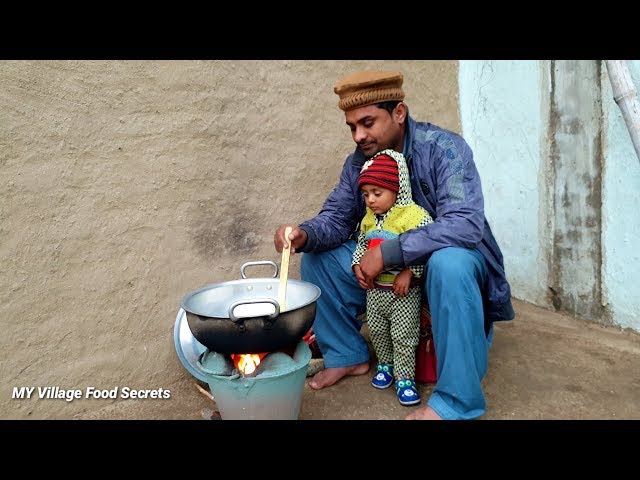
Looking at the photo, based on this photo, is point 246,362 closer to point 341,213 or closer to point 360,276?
point 360,276

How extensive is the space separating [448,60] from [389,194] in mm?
1870

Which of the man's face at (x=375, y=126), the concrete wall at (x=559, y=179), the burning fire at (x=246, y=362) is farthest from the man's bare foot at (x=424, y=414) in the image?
the concrete wall at (x=559, y=179)

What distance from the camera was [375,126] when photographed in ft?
8.75

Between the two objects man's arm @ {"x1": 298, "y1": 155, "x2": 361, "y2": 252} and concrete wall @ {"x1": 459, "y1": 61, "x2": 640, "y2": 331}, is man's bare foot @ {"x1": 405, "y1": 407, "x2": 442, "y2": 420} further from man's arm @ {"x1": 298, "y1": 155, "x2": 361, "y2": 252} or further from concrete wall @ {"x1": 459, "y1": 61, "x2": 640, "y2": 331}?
concrete wall @ {"x1": 459, "y1": 61, "x2": 640, "y2": 331}

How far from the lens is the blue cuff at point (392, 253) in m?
2.43

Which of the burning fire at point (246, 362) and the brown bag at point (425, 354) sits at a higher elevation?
the burning fire at point (246, 362)

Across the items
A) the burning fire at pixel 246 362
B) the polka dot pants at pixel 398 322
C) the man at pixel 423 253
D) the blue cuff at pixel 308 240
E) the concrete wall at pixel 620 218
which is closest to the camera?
the burning fire at pixel 246 362

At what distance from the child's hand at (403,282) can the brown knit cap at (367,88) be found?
81cm

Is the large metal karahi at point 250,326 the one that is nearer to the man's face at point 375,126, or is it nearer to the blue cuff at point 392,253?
the blue cuff at point 392,253

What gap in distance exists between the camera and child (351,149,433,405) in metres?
2.54

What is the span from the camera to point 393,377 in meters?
2.87

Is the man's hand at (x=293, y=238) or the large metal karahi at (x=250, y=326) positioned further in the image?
the man's hand at (x=293, y=238)

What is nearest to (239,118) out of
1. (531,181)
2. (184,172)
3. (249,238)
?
(184,172)

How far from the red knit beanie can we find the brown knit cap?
11.0 inches
